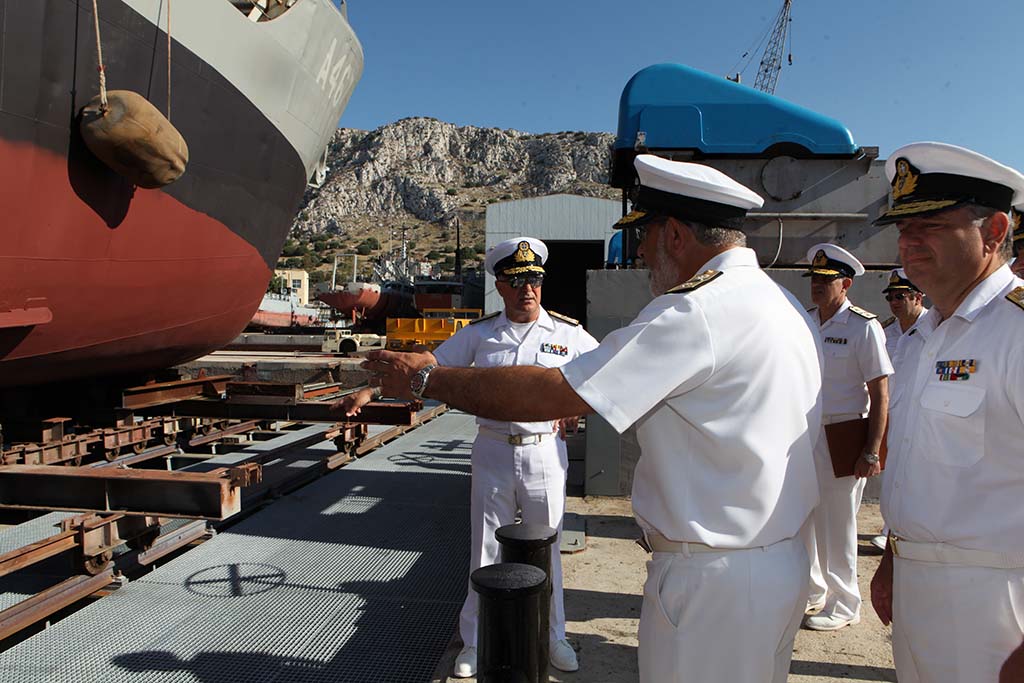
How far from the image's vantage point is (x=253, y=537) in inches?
169

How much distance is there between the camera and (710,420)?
1.40m

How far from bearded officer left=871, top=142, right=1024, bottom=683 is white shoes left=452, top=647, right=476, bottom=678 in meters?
1.63

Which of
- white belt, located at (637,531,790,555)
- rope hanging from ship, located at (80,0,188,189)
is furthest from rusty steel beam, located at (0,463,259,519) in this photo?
white belt, located at (637,531,790,555)

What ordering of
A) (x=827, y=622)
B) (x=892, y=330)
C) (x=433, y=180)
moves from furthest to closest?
(x=433, y=180) → (x=892, y=330) → (x=827, y=622)

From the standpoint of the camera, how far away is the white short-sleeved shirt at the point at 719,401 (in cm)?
132

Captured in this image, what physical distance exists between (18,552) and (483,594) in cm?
277

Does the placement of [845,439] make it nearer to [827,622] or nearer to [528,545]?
[827,622]

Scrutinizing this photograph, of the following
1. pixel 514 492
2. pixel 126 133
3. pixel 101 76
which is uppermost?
pixel 101 76

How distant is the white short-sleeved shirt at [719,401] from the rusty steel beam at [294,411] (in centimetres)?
386

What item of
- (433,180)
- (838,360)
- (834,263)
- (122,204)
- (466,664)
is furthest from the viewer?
(433,180)

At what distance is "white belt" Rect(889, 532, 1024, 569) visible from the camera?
145cm

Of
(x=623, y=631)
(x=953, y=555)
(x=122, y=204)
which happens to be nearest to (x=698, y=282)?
(x=953, y=555)

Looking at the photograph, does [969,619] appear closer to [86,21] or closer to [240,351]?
[86,21]

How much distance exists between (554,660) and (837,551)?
1660 mm
